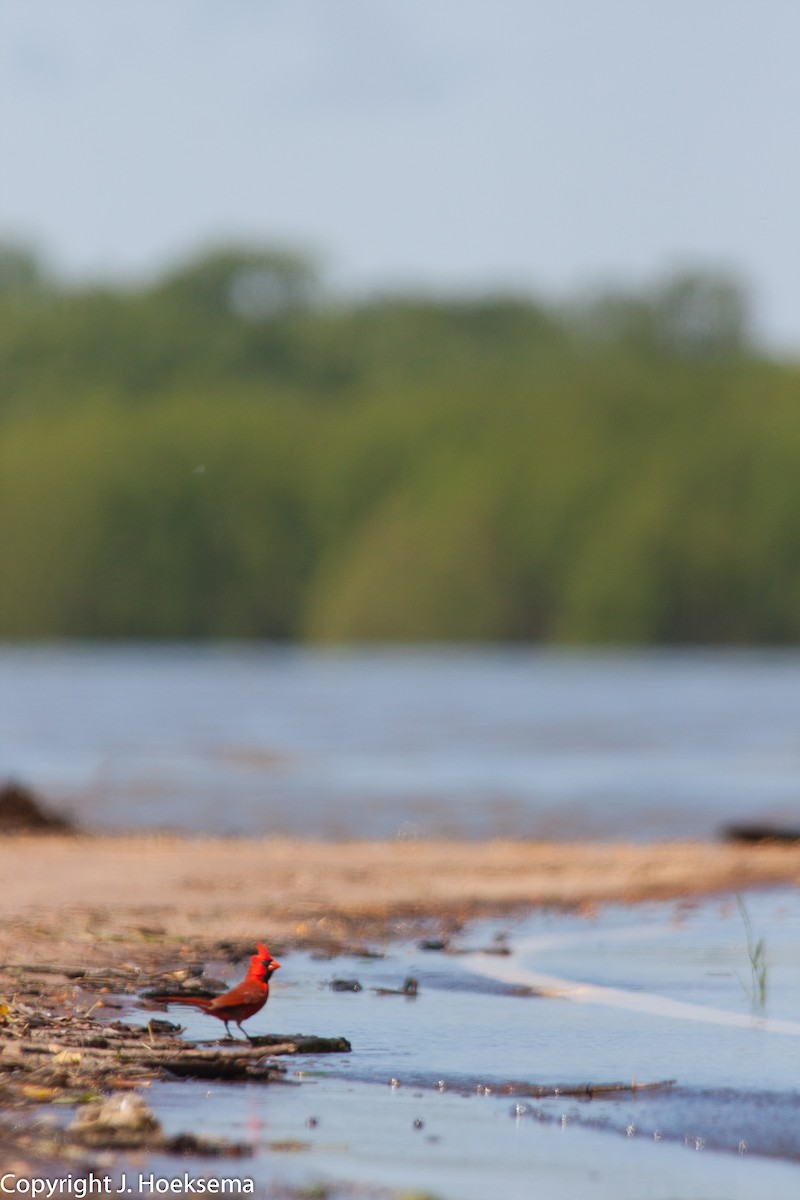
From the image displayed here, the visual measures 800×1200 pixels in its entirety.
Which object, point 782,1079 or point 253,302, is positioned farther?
point 253,302

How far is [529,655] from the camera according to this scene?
96.7m

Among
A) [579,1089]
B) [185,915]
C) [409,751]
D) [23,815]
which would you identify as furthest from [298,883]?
[409,751]

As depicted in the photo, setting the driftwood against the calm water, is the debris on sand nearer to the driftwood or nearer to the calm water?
the calm water

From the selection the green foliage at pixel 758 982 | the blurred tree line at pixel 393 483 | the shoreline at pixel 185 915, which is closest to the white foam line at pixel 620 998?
the green foliage at pixel 758 982

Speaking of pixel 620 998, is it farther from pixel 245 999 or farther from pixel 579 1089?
pixel 245 999

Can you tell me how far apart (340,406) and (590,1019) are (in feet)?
403

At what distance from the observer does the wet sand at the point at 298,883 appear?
38.4 feet

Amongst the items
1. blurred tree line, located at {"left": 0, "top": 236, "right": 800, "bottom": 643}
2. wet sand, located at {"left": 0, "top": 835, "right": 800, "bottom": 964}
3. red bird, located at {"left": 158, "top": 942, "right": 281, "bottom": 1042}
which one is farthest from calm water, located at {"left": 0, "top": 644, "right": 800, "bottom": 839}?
blurred tree line, located at {"left": 0, "top": 236, "right": 800, "bottom": 643}

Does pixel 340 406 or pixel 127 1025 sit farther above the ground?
pixel 340 406

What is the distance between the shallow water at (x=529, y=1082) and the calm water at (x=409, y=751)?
11225mm

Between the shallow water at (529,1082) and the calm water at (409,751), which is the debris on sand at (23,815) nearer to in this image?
the calm water at (409,751)

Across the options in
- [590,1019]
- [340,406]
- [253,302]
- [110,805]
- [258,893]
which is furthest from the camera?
[253,302]

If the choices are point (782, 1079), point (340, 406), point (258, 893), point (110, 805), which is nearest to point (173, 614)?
point (340, 406)

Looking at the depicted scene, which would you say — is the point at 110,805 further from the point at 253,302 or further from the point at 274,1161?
the point at 253,302
